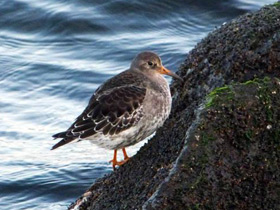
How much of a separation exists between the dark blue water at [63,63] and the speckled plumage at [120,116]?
2338mm

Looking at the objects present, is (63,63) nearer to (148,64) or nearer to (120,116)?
(148,64)

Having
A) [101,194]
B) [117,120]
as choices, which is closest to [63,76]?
[117,120]

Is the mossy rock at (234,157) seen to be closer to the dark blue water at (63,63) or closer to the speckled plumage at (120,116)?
the speckled plumage at (120,116)

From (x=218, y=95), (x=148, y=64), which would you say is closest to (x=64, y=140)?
(x=148, y=64)

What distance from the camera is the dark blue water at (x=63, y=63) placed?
984 centimetres

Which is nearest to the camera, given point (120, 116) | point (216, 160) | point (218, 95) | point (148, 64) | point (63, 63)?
point (216, 160)

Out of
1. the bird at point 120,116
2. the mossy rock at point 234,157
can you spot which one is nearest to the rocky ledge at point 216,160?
the mossy rock at point 234,157

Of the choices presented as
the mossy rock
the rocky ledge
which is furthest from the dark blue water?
the mossy rock

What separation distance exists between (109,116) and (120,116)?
0.12 meters

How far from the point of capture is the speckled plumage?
7.08 m

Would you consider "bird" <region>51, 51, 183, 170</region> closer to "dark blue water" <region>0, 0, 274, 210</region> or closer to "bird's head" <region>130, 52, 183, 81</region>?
"bird's head" <region>130, 52, 183, 81</region>

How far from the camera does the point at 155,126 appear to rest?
7.12m

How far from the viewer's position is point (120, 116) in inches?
280

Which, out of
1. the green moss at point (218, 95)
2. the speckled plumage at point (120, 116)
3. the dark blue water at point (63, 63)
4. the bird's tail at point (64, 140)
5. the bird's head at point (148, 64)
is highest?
the green moss at point (218, 95)
